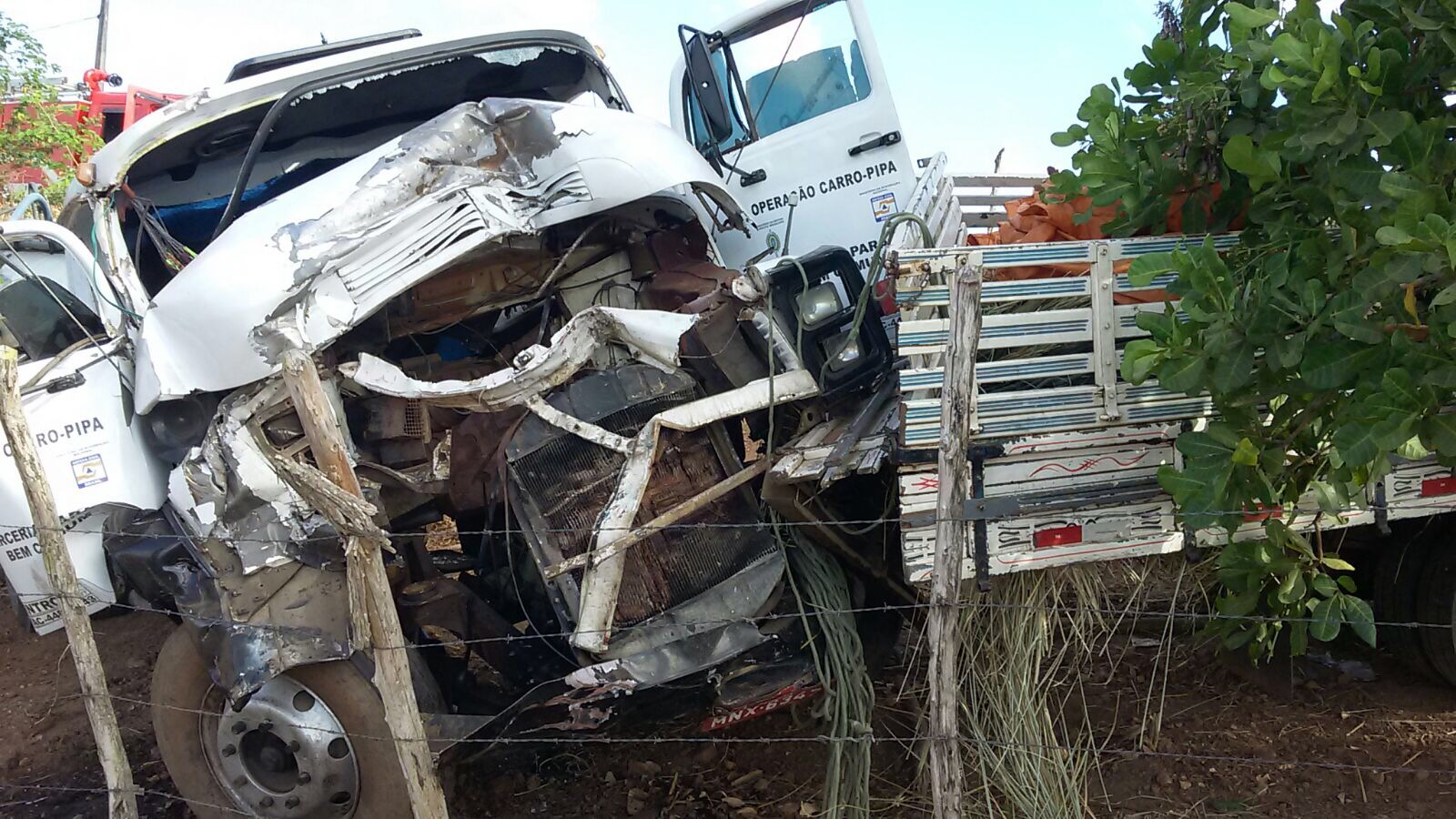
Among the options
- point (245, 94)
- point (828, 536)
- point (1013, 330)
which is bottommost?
point (828, 536)

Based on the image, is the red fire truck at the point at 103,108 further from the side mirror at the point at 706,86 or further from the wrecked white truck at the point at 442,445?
the side mirror at the point at 706,86

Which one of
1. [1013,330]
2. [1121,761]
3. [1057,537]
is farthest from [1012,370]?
[1121,761]

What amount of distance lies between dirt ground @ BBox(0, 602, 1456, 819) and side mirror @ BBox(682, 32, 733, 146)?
2693 millimetres

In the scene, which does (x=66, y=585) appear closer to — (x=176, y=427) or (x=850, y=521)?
(x=176, y=427)

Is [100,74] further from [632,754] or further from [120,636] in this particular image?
[632,754]

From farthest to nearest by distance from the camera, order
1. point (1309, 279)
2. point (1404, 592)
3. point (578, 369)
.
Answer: point (1404, 592) < point (578, 369) < point (1309, 279)

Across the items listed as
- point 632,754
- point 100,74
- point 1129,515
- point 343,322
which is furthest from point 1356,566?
point 100,74

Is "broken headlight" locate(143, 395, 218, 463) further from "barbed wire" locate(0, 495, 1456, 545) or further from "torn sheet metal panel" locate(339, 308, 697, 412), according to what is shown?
"torn sheet metal panel" locate(339, 308, 697, 412)

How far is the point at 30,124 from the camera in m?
10.0

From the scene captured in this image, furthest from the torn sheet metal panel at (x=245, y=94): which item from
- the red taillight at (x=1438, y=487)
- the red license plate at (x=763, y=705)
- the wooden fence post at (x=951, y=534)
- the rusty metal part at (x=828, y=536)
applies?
the red taillight at (x=1438, y=487)

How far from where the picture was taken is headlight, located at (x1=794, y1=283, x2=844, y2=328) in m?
3.70

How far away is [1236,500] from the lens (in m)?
2.90

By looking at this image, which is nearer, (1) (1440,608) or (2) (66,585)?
(2) (66,585)

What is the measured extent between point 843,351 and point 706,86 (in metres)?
1.89
